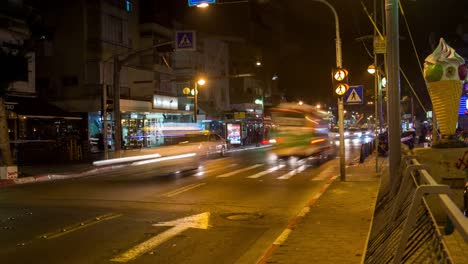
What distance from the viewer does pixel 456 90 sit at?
8.80m

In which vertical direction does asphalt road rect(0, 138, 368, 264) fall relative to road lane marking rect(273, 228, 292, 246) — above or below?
below

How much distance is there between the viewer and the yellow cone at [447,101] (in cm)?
882

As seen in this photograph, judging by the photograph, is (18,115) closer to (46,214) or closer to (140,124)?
(140,124)

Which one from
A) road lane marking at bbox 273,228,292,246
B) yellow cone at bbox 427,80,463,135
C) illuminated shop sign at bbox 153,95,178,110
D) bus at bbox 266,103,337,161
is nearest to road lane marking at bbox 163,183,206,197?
road lane marking at bbox 273,228,292,246

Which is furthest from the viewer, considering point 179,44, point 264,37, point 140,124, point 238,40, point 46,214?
point 264,37

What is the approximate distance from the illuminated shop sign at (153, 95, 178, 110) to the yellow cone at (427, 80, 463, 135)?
1388 inches

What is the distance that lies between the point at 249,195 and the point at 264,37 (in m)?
75.5

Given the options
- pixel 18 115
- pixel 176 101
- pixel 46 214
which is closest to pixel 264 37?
pixel 176 101

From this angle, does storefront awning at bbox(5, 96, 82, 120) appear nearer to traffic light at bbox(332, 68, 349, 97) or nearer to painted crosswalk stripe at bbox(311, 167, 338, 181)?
painted crosswalk stripe at bbox(311, 167, 338, 181)

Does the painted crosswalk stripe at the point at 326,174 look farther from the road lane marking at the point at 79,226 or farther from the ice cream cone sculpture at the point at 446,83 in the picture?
the ice cream cone sculpture at the point at 446,83

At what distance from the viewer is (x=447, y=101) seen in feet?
29.3

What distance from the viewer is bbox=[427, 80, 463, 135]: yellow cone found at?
8.82 metres

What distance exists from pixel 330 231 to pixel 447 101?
3085mm

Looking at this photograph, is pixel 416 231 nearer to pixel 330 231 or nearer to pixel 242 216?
pixel 330 231
